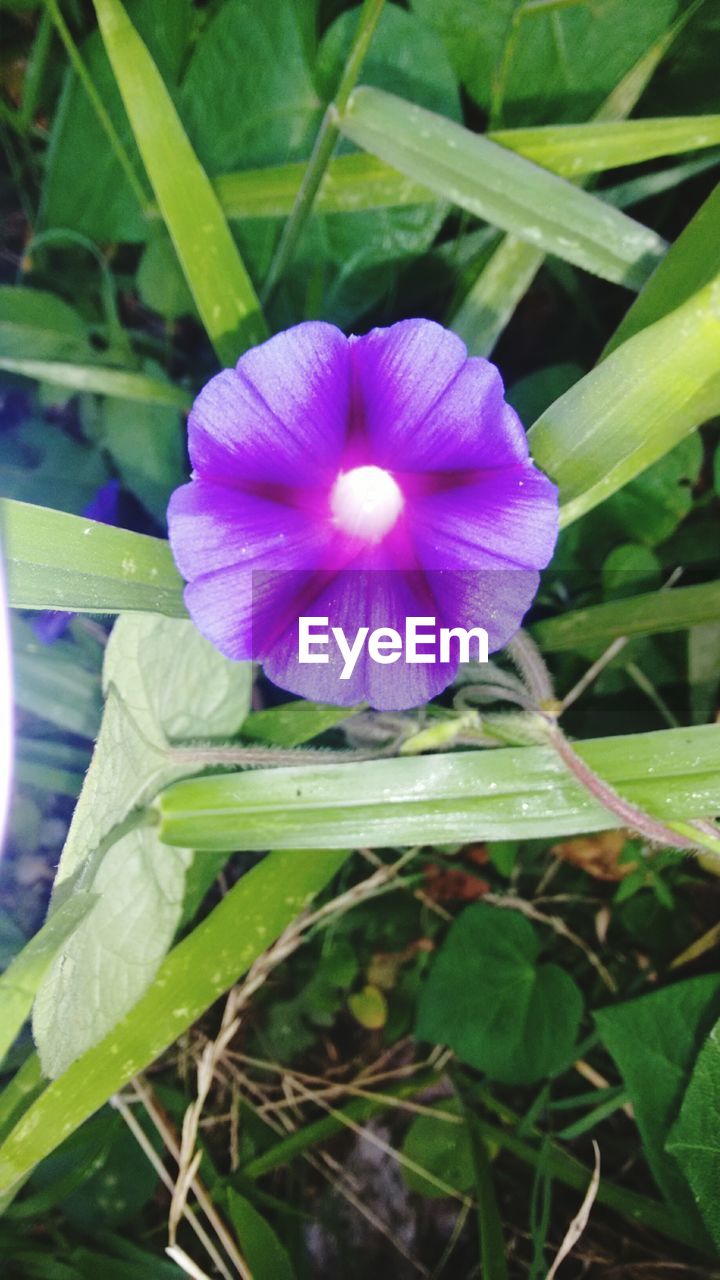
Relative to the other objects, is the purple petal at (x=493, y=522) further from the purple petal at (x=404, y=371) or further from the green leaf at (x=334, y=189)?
the green leaf at (x=334, y=189)

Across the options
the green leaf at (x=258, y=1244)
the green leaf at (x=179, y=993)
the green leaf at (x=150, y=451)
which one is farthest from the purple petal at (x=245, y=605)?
the green leaf at (x=258, y=1244)

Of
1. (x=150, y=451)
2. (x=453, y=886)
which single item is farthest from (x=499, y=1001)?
(x=150, y=451)

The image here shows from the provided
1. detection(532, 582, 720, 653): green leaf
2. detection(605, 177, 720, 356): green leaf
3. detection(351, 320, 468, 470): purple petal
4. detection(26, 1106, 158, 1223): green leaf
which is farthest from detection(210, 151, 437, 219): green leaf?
detection(26, 1106, 158, 1223): green leaf

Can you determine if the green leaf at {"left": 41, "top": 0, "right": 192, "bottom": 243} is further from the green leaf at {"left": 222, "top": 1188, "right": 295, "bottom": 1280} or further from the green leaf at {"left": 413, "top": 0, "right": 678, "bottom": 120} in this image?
the green leaf at {"left": 222, "top": 1188, "right": 295, "bottom": 1280}

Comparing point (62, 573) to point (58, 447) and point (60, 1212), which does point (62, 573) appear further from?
point (60, 1212)

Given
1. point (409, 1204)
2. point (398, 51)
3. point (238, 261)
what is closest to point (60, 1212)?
point (409, 1204)
